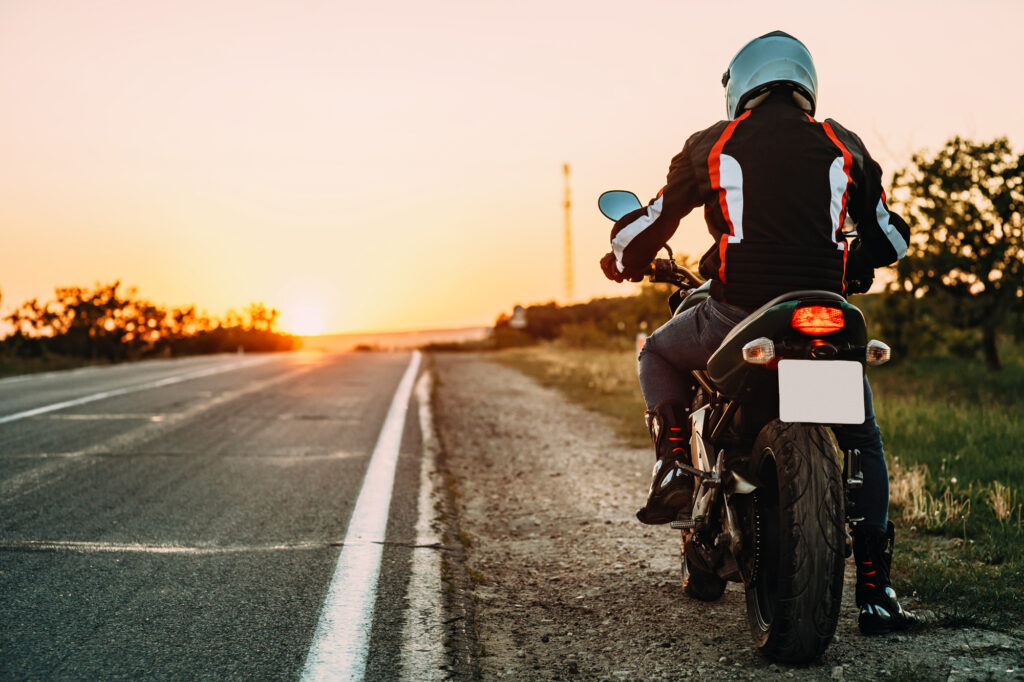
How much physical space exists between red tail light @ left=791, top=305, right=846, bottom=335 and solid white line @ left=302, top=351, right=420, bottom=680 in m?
1.78

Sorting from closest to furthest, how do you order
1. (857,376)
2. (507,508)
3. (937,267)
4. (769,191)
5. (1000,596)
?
(857,376), (769,191), (1000,596), (507,508), (937,267)

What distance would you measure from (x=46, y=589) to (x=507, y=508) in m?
2.69

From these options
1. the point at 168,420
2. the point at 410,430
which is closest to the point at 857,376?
the point at 410,430

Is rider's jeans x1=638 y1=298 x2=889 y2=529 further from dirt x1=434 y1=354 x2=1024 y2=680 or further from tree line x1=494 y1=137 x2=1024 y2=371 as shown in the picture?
tree line x1=494 y1=137 x2=1024 y2=371

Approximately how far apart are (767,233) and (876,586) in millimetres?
1380

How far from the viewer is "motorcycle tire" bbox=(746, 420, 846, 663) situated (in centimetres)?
269

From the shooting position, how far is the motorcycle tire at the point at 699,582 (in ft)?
11.4

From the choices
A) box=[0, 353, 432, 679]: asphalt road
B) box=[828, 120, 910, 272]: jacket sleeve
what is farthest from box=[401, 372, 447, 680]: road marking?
box=[828, 120, 910, 272]: jacket sleeve

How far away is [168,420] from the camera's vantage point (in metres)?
9.19

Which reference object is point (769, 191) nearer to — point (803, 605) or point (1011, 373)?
point (803, 605)

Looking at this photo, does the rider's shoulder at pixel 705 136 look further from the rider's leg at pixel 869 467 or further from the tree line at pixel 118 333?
the tree line at pixel 118 333

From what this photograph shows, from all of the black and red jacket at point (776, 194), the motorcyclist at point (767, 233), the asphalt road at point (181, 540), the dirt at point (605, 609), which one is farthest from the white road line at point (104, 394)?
the black and red jacket at point (776, 194)

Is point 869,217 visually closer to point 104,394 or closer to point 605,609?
point 605,609

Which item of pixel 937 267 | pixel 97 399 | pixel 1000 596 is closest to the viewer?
pixel 1000 596
